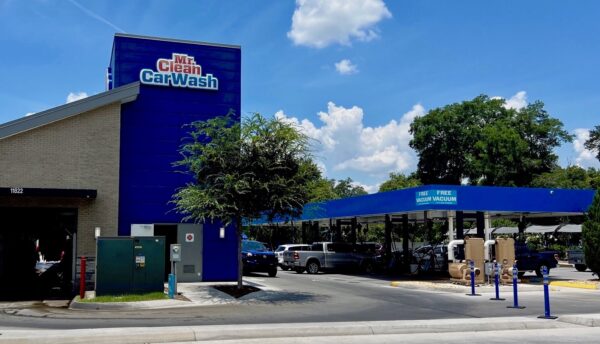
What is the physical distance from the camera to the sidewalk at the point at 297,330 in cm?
1149

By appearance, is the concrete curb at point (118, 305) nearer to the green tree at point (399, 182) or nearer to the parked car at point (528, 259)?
the parked car at point (528, 259)

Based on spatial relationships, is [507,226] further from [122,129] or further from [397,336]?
[397,336]

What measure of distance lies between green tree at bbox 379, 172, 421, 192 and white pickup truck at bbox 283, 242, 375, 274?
124ft

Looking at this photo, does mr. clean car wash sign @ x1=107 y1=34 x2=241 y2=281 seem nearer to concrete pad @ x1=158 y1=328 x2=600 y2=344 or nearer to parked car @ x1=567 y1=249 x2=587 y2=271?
concrete pad @ x1=158 y1=328 x2=600 y2=344

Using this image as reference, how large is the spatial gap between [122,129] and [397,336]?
15221 mm

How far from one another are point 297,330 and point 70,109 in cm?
1358

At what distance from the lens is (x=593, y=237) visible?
26250 mm

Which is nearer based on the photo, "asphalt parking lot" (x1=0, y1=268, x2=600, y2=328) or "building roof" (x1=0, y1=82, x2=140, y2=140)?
"asphalt parking lot" (x1=0, y1=268, x2=600, y2=328)

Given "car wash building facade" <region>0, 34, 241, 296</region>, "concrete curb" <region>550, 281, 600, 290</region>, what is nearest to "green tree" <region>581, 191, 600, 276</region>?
"concrete curb" <region>550, 281, 600, 290</region>

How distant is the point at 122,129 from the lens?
23797 millimetres

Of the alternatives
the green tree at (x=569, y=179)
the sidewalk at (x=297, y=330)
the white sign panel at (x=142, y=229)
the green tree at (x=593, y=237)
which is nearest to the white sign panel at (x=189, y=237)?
the white sign panel at (x=142, y=229)

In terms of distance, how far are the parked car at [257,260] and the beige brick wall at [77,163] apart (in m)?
8.41

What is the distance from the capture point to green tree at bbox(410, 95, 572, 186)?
220 feet

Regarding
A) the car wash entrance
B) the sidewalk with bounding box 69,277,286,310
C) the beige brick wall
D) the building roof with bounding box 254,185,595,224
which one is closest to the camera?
the sidewalk with bounding box 69,277,286,310
